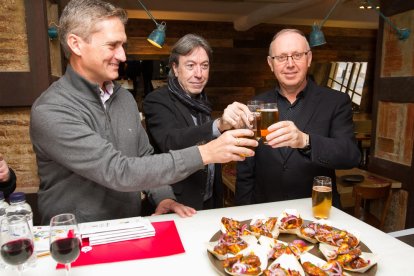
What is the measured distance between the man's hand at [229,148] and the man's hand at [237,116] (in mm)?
132

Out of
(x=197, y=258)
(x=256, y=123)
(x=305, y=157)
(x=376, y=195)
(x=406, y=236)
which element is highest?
(x=256, y=123)

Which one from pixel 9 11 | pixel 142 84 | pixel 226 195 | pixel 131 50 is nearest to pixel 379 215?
pixel 226 195

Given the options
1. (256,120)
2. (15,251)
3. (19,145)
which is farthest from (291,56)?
(19,145)

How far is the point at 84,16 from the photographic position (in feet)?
5.06

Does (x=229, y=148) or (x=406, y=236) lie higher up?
(x=229, y=148)

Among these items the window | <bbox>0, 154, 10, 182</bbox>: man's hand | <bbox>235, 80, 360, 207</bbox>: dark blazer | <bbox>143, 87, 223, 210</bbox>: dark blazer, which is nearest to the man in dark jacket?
<bbox>143, 87, 223, 210</bbox>: dark blazer

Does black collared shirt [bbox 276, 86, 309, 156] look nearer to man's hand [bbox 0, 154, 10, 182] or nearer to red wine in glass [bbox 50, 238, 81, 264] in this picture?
red wine in glass [bbox 50, 238, 81, 264]

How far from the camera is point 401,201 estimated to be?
339cm

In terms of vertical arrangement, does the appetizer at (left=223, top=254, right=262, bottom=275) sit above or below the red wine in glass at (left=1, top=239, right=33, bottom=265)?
below

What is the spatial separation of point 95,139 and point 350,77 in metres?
8.26

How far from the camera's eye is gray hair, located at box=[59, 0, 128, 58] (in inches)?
60.6

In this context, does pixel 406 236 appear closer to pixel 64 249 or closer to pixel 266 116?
pixel 266 116

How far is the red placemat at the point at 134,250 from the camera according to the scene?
1224 mm

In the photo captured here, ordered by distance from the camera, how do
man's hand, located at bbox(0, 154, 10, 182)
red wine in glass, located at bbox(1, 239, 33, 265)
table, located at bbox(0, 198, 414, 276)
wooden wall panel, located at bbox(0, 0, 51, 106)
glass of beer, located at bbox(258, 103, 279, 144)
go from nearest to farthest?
red wine in glass, located at bbox(1, 239, 33, 265) → table, located at bbox(0, 198, 414, 276) → glass of beer, located at bbox(258, 103, 279, 144) → man's hand, located at bbox(0, 154, 10, 182) → wooden wall panel, located at bbox(0, 0, 51, 106)
